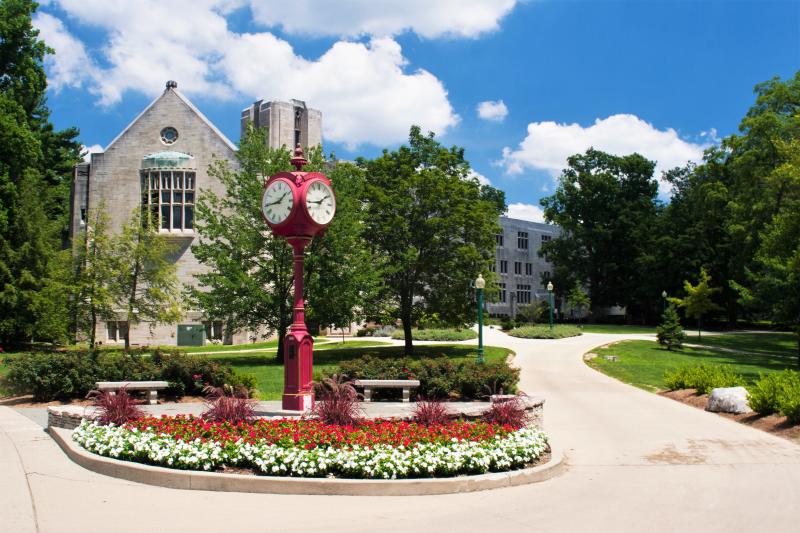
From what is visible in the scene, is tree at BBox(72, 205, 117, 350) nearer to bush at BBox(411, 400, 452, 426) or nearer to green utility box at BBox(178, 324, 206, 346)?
green utility box at BBox(178, 324, 206, 346)

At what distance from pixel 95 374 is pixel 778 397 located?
15407mm

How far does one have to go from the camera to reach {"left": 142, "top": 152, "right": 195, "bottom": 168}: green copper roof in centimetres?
4284

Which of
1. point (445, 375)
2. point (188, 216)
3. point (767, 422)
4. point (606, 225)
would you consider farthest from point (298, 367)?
point (606, 225)

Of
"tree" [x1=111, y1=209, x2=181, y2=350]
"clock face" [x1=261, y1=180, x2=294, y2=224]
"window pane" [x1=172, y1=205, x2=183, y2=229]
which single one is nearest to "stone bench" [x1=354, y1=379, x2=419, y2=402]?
"clock face" [x1=261, y1=180, x2=294, y2=224]

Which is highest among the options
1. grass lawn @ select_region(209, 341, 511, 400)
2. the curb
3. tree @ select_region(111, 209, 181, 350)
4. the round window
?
the round window

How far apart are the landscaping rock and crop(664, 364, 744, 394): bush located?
5.51 feet

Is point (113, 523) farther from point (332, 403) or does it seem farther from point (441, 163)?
point (441, 163)

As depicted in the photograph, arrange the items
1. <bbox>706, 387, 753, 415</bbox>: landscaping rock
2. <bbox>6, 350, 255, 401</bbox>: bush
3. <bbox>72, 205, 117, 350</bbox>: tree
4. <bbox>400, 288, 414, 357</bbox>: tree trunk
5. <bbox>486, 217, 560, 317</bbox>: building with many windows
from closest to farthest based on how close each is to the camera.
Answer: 1. <bbox>706, 387, 753, 415</bbox>: landscaping rock
2. <bbox>6, 350, 255, 401</bbox>: bush
3. <bbox>72, 205, 117, 350</bbox>: tree
4. <bbox>400, 288, 414, 357</bbox>: tree trunk
5. <bbox>486, 217, 560, 317</bbox>: building with many windows

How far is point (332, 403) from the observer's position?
10586 millimetres

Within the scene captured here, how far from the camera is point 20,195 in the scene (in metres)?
39.1

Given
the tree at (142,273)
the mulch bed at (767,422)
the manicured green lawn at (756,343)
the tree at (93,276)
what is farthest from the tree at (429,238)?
the manicured green lawn at (756,343)

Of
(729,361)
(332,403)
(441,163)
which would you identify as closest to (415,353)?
(441,163)

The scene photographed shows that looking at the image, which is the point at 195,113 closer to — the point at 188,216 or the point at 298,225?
the point at 188,216

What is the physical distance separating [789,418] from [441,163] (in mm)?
23071
